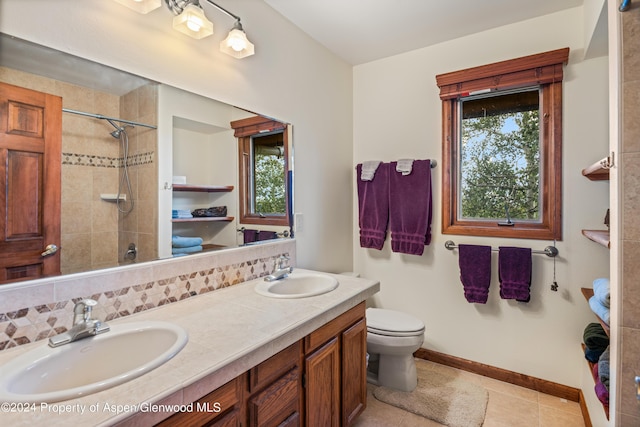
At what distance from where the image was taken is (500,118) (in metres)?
2.26

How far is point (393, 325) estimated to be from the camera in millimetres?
2057

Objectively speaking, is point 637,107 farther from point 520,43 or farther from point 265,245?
point 265,245

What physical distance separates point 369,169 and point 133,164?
5.85 feet

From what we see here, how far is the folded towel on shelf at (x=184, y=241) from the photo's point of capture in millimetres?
1442

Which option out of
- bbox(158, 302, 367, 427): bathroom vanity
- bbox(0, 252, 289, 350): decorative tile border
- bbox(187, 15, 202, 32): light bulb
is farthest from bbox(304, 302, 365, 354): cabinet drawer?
bbox(187, 15, 202, 32): light bulb

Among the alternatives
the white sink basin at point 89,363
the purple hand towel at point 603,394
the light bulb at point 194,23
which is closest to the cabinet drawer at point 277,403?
the white sink basin at point 89,363

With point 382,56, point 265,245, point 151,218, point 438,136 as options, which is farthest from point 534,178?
point 151,218

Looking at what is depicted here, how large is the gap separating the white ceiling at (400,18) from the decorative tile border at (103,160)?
4.17ft

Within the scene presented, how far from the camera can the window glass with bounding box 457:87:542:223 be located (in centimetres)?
215

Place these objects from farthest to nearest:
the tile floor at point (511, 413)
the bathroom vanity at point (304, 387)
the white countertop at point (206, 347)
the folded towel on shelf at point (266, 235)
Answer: the folded towel on shelf at point (266, 235) → the tile floor at point (511, 413) → the bathroom vanity at point (304, 387) → the white countertop at point (206, 347)

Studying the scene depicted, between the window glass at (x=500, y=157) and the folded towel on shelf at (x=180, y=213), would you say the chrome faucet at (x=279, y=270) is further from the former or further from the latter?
the window glass at (x=500, y=157)

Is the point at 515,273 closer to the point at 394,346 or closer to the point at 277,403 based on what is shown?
the point at 394,346

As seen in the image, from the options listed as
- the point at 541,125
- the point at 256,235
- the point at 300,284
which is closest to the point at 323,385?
the point at 300,284

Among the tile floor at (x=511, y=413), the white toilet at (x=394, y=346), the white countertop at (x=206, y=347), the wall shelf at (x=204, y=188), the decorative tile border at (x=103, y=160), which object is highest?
the decorative tile border at (x=103, y=160)
